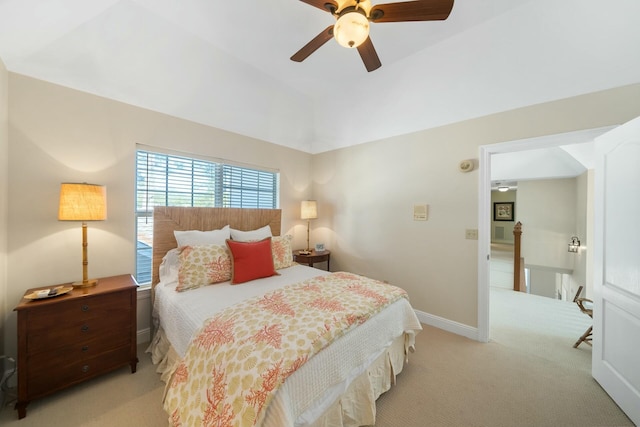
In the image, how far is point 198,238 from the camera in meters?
2.36

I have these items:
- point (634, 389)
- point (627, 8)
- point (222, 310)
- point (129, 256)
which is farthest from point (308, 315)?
point (627, 8)

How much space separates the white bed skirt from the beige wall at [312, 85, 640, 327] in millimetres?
972

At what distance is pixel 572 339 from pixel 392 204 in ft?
7.71

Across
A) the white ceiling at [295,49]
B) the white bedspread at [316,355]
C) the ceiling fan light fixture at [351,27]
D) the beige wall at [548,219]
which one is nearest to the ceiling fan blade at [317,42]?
the ceiling fan light fixture at [351,27]

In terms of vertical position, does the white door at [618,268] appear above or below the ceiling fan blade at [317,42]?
below

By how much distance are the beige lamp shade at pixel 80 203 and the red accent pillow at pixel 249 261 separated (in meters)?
1.02

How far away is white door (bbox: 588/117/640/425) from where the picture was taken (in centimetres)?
151

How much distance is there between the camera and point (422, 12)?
4.72 feet

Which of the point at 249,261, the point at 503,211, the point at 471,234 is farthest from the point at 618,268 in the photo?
the point at 503,211

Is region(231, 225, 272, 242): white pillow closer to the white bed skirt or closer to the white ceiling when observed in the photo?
the white bed skirt

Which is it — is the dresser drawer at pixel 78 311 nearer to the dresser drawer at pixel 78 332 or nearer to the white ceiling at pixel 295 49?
the dresser drawer at pixel 78 332

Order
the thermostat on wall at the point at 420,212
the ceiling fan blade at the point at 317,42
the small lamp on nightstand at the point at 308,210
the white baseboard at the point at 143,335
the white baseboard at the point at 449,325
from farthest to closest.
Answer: the small lamp on nightstand at the point at 308,210
the thermostat on wall at the point at 420,212
the white baseboard at the point at 449,325
the white baseboard at the point at 143,335
the ceiling fan blade at the point at 317,42

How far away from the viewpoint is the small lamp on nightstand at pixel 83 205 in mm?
1695

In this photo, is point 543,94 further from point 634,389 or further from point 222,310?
point 222,310
